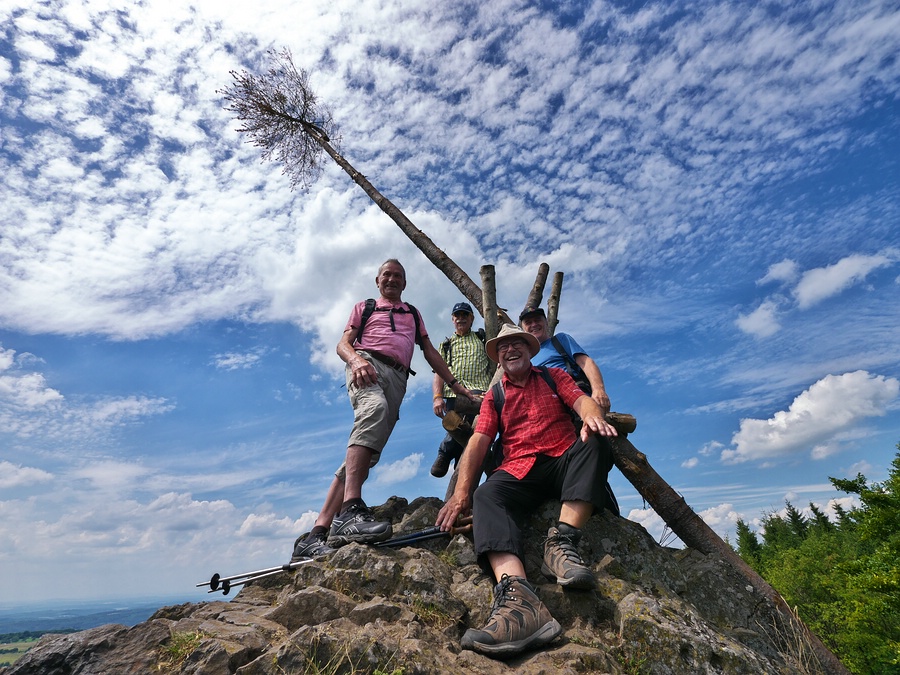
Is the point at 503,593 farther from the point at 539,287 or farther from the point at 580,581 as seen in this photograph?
the point at 539,287

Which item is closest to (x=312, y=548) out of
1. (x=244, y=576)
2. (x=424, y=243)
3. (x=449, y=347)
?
(x=244, y=576)

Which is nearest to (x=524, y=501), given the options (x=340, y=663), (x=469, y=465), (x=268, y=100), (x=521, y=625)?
(x=469, y=465)

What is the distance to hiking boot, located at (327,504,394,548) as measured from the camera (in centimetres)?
472

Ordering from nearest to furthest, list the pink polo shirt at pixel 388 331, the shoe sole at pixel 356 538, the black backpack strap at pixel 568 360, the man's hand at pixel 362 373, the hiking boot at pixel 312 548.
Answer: the shoe sole at pixel 356 538
the hiking boot at pixel 312 548
the man's hand at pixel 362 373
the pink polo shirt at pixel 388 331
the black backpack strap at pixel 568 360

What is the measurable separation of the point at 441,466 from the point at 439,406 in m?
1.21

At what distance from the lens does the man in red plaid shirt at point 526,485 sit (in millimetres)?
3584

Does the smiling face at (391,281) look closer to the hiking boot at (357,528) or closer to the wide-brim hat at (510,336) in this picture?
the wide-brim hat at (510,336)

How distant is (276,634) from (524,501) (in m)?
2.40

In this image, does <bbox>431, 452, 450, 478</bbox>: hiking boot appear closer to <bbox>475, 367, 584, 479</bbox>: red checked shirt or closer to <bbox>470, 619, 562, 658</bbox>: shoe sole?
<bbox>475, 367, 584, 479</bbox>: red checked shirt

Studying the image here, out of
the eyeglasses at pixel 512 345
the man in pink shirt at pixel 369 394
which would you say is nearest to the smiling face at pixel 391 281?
the man in pink shirt at pixel 369 394

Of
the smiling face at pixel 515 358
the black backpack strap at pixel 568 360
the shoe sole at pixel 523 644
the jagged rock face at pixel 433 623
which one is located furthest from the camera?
the black backpack strap at pixel 568 360

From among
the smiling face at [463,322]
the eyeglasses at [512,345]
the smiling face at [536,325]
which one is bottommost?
the eyeglasses at [512,345]

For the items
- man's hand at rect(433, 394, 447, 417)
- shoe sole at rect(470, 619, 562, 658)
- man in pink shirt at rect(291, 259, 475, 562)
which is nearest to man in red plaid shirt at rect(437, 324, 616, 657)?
shoe sole at rect(470, 619, 562, 658)

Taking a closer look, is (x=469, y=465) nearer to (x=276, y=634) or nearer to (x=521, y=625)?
(x=521, y=625)
